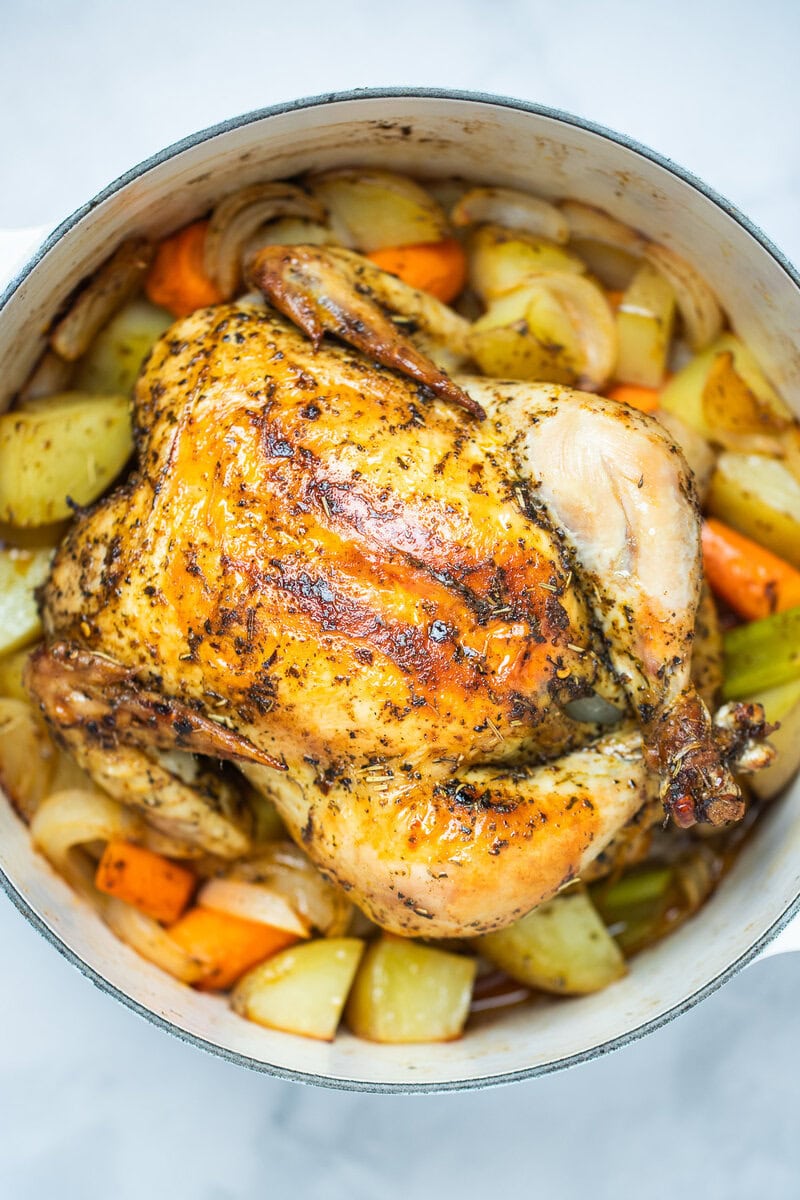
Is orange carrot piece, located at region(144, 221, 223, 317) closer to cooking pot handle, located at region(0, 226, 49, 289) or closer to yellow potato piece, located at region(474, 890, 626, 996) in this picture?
cooking pot handle, located at region(0, 226, 49, 289)

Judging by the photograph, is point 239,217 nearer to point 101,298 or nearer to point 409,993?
point 101,298

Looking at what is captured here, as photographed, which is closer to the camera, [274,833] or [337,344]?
[337,344]

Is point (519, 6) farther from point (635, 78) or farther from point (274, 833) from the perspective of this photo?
point (274, 833)

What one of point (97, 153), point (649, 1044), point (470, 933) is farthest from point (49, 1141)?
point (97, 153)

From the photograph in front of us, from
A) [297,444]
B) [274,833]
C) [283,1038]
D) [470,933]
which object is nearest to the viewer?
[297,444]

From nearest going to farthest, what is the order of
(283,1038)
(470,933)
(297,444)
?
1. (297,444)
2. (470,933)
3. (283,1038)

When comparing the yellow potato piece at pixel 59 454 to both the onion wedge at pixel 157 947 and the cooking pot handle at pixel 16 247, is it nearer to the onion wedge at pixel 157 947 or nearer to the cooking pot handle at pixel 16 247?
the cooking pot handle at pixel 16 247
